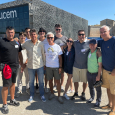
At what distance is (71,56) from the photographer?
10.3ft

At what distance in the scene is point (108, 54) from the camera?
8.10 ft

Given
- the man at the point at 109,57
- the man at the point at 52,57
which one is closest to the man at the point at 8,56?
the man at the point at 52,57

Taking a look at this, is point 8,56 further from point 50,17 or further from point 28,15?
point 50,17

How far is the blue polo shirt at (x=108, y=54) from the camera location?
2.41 metres

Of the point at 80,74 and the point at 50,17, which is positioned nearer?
the point at 80,74

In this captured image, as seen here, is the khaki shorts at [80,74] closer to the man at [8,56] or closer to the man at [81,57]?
the man at [81,57]

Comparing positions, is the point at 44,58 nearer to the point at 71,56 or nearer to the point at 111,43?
the point at 71,56

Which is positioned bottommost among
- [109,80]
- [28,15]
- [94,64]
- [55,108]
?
[55,108]

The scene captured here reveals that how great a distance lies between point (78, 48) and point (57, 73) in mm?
968

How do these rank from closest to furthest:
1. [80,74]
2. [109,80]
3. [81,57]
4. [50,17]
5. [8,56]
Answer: [109,80] → [8,56] → [81,57] → [80,74] → [50,17]

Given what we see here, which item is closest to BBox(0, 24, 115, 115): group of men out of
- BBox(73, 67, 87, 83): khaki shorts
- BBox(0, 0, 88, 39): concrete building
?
BBox(73, 67, 87, 83): khaki shorts

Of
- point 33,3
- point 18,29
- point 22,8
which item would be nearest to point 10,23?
point 18,29

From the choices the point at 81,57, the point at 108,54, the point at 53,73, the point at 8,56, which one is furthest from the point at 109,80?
the point at 8,56

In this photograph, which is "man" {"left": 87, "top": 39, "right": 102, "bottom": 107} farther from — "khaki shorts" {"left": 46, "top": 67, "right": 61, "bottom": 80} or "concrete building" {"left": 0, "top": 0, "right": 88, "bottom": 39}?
"concrete building" {"left": 0, "top": 0, "right": 88, "bottom": 39}
